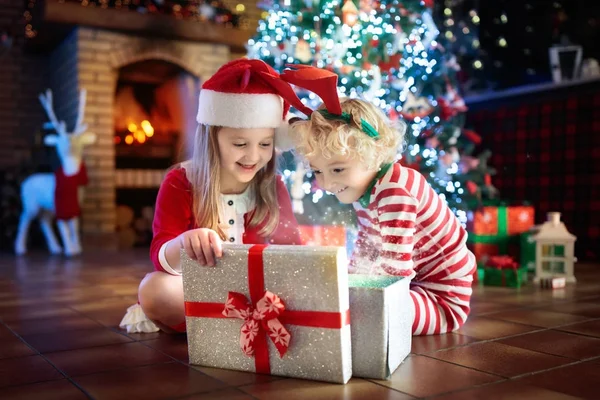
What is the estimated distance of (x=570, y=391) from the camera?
42.3 inches

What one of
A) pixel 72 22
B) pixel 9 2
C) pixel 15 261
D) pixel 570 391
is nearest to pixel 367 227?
pixel 570 391

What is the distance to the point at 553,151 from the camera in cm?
382

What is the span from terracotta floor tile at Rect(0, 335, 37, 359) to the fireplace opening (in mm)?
3517

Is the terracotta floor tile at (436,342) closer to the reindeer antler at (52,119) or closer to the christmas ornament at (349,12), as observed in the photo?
the christmas ornament at (349,12)

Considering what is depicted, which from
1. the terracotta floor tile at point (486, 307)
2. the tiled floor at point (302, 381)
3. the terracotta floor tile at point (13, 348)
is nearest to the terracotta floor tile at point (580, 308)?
the tiled floor at point (302, 381)

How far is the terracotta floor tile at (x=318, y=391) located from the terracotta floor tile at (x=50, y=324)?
834 millimetres

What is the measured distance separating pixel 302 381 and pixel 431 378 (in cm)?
26

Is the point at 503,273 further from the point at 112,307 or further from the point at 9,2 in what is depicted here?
the point at 9,2

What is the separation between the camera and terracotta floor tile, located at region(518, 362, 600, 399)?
1.07m

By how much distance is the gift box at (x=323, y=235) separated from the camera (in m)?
2.31

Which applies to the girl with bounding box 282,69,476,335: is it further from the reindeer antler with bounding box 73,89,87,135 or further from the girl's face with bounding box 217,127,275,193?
the reindeer antler with bounding box 73,89,87,135

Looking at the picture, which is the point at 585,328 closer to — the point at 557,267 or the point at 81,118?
the point at 557,267

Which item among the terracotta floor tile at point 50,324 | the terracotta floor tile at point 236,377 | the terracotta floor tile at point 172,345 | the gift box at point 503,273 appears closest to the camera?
the terracotta floor tile at point 236,377

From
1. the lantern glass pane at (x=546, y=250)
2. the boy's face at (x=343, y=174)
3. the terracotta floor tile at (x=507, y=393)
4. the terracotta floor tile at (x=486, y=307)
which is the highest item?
the boy's face at (x=343, y=174)
